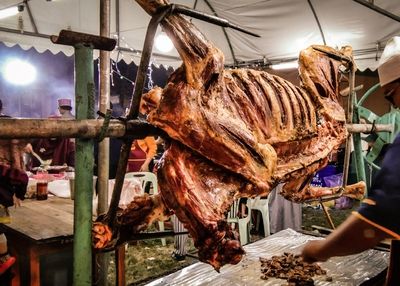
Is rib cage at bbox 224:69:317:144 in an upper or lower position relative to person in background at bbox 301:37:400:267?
upper

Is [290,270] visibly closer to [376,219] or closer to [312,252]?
[312,252]

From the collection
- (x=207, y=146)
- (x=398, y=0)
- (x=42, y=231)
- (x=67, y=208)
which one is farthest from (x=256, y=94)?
(x=398, y=0)

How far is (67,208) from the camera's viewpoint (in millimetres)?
3906

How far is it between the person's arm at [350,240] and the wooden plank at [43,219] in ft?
6.65

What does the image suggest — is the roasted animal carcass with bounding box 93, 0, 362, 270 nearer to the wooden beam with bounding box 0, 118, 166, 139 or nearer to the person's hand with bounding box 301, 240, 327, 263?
the wooden beam with bounding box 0, 118, 166, 139

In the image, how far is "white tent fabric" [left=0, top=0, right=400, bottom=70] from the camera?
743 centimetres

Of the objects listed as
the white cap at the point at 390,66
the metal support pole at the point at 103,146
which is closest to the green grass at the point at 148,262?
the metal support pole at the point at 103,146

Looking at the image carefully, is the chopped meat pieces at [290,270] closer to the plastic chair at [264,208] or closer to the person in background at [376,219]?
the person in background at [376,219]

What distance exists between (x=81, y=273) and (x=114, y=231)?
0.36 metres

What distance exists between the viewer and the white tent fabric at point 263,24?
743 centimetres

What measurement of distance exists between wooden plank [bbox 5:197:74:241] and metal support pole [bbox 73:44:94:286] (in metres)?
1.44

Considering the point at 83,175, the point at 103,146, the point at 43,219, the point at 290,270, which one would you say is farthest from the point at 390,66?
the point at 43,219

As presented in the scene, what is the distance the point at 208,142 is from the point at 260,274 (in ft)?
6.48

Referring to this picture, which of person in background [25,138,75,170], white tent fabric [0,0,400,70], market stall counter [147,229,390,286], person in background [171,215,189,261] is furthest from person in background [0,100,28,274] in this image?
white tent fabric [0,0,400,70]
